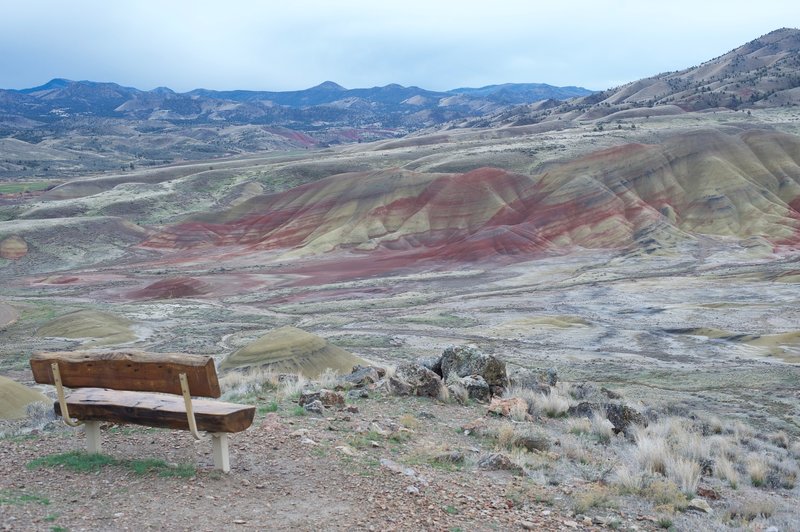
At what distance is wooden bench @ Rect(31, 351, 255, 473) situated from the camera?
7.44 m

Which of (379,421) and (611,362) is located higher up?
(379,421)

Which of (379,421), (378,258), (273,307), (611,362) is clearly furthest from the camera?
(378,258)

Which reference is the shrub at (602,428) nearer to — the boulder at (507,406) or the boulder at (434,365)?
the boulder at (507,406)

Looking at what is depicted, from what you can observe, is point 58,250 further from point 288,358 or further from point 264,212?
point 288,358

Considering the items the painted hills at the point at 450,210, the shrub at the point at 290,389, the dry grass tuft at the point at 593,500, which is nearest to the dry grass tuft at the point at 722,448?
the dry grass tuft at the point at 593,500

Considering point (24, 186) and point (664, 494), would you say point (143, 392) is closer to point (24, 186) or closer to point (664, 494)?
point (664, 494)

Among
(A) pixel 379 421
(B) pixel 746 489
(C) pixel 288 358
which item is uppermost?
(A) pixel 379 421

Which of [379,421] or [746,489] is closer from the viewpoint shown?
[746,489]

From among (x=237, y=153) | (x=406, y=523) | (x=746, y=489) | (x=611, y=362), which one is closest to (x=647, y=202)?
(x=611, y=362)

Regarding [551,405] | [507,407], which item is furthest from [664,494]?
[551,405]

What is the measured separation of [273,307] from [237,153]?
142m

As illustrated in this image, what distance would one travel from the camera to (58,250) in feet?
227

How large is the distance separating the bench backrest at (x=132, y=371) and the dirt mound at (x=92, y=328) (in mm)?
27770

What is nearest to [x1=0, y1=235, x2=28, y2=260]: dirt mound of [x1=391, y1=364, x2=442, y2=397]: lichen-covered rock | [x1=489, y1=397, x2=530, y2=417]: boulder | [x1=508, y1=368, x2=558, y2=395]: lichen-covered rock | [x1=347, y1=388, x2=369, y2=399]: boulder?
[x1=508, y1=368, x2=558, y2=395]: lichen-covered rock
